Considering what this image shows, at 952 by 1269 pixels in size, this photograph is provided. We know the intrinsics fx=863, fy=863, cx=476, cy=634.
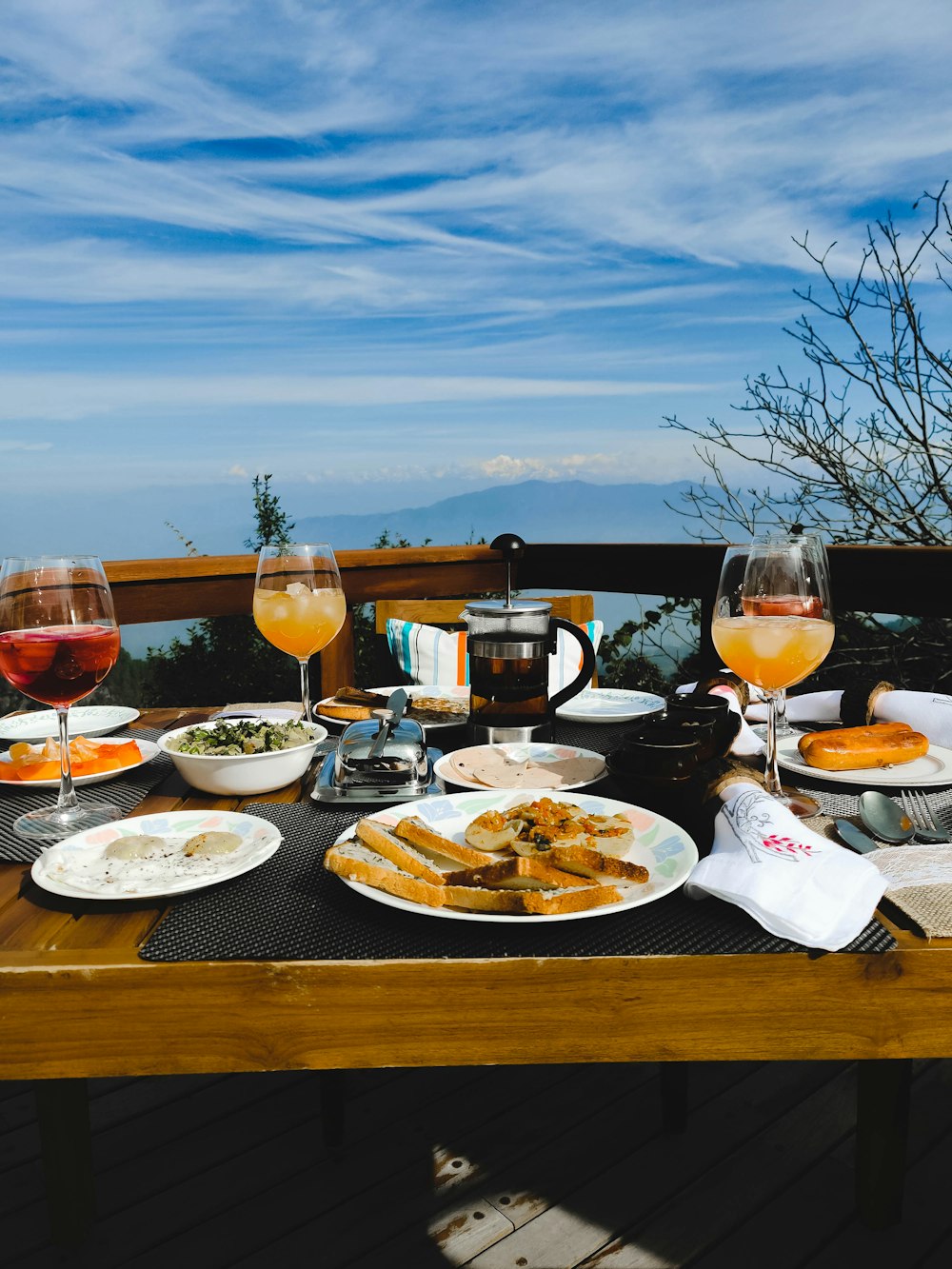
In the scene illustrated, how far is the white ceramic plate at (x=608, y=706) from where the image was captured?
146 centimetres

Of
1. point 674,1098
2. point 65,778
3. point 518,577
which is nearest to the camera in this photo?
point 65,778

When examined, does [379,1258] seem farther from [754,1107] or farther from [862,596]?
[862,596]

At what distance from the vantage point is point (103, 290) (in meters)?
19.6

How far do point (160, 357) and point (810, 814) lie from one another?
74.6ft

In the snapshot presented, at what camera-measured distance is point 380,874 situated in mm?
739

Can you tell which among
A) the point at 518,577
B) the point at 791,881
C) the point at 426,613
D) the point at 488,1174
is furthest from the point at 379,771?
the point at 518,577

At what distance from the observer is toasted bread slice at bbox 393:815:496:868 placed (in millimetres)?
799

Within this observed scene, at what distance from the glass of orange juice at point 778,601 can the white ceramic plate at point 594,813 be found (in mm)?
270

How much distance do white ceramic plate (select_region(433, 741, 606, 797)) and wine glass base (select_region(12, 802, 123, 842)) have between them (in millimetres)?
390

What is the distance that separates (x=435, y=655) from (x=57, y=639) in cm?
160

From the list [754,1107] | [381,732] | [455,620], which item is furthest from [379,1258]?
[455,620]

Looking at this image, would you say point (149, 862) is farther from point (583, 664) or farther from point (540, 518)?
point (540, 518)

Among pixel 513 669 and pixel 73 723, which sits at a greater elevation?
pixel 513 669

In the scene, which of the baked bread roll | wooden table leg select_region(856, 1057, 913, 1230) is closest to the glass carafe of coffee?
the baked bread roll
